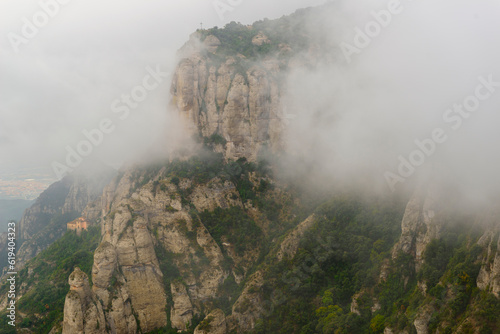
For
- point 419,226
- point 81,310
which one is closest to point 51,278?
point 81,310

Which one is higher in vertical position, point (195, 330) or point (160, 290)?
point (160, 290)

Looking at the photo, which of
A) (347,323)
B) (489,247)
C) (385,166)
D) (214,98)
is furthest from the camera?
(214,98)

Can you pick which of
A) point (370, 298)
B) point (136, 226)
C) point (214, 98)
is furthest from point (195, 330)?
point (214, 98)

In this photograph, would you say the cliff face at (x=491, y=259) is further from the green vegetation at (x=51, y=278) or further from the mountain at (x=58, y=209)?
the mountain at (x=58, y=209)

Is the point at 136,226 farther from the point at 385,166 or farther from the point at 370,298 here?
the point at 385,166

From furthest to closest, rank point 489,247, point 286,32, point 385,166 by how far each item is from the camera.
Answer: point 286,32, point 385,166, point 489,247

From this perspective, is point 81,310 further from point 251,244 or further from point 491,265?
point 491,265

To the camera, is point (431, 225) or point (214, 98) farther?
point (214, 98)

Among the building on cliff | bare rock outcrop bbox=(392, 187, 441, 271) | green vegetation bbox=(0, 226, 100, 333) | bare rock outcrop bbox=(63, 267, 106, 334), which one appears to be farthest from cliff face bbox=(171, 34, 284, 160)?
bare rock outcrop bbox=(63, 267, 106, 334)
